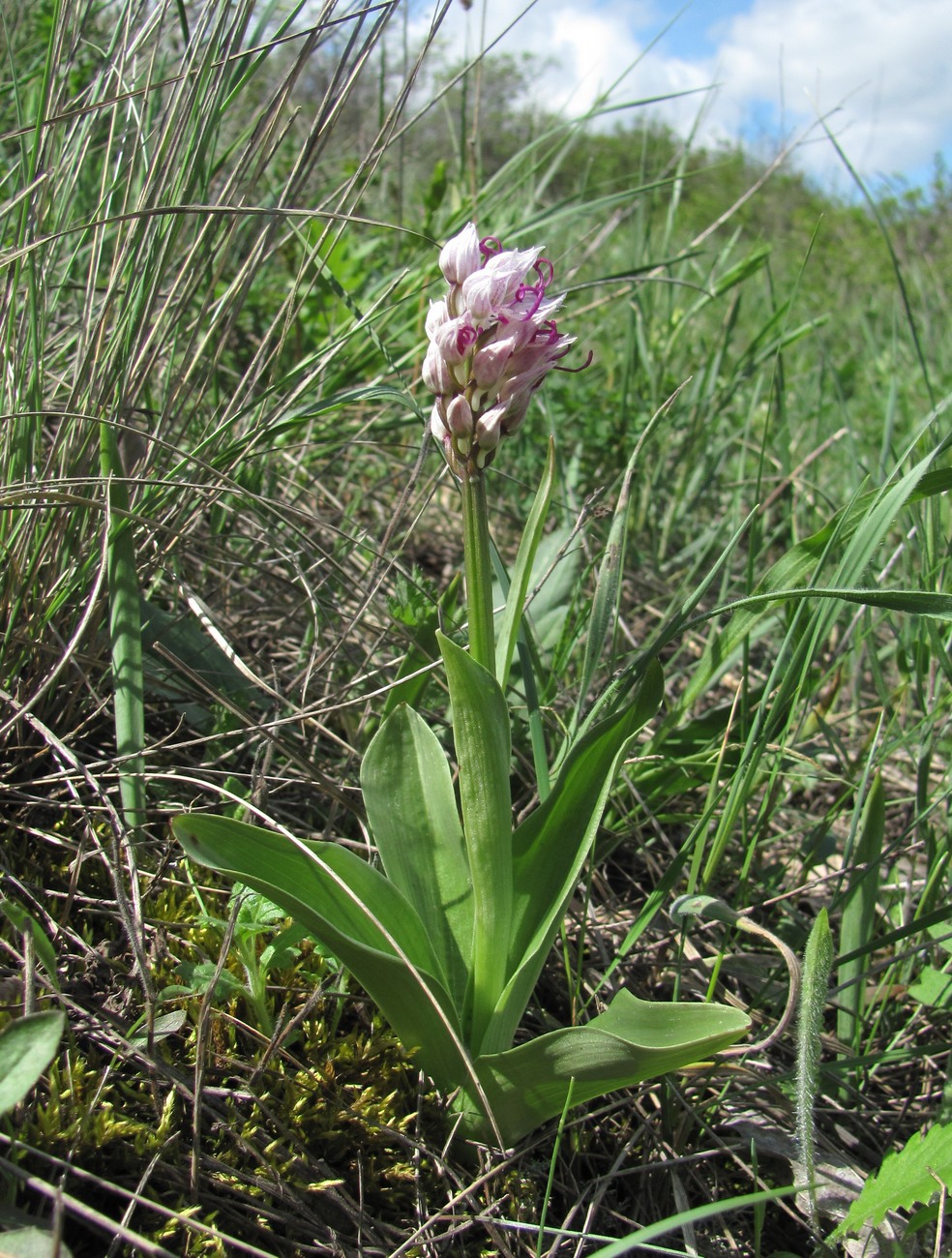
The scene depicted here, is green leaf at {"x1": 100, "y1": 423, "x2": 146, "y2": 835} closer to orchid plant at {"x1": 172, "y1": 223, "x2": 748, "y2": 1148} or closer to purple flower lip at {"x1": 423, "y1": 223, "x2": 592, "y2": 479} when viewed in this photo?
orchid plant at {"x1": 172, "y1": 223, "x2": 748, "y2": 1148}

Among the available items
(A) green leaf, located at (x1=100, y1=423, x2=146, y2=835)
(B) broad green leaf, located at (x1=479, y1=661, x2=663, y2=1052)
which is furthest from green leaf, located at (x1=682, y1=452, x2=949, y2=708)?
(A) green leaf, located at (x1=100, y1=423, x2=146, y2=835)

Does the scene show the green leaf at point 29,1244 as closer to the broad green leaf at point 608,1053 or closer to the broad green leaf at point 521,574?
the broad green leaf at point 608,1053

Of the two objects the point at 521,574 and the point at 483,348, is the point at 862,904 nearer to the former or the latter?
the point at 521,574

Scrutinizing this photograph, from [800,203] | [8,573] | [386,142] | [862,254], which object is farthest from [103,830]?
[800,203]

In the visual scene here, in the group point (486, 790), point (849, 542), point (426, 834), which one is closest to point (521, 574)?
point (486, 790)

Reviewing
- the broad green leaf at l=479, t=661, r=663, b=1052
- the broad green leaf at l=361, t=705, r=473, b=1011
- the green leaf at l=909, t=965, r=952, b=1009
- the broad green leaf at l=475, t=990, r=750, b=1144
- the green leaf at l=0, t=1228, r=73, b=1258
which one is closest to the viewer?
the green leaf at l=0, t=1228, r=73, b=1258

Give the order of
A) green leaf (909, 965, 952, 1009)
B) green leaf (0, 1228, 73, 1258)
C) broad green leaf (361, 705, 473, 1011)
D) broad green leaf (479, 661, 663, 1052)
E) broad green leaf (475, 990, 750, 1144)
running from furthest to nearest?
green leaf (909, 965, 952, 1009) → broad green leaf (361, 705, 473, 1011) → broad green leaf (479, 661, 663, 1052) → broad green leaf (475, 990, 750, 1144) → green leaf (0, 1228, 73, 1258)

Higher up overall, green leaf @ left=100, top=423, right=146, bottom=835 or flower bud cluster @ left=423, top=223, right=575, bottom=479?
flower bud cluster @ left=423, top=223, right=575, bottom=479

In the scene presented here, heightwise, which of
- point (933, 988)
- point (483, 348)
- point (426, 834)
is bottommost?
point (933, 988)

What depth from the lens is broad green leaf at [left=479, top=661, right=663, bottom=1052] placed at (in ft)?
3.26

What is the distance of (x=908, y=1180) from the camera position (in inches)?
36.5

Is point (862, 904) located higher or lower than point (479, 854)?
lower

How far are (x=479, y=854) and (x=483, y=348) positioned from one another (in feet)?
1.72

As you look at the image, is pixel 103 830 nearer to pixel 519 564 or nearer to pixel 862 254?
pixel 519 564
